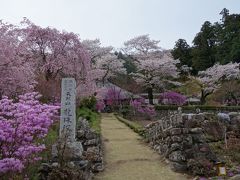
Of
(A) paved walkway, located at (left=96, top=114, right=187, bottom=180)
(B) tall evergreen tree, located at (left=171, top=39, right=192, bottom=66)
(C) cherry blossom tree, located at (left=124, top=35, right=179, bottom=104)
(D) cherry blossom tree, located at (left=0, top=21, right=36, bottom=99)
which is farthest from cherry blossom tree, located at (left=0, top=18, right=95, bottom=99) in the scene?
(B) tall evergreen tree, located at (left=171, top=39, right=192, bottom=66)

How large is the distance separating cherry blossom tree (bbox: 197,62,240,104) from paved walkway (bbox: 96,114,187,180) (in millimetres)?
25757

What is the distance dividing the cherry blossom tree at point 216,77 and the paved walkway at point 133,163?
25757mm

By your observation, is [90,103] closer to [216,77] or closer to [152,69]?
[152,69]

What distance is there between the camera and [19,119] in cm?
606

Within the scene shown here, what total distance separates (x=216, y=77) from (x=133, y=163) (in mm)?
30456

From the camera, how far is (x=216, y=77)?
3881 cm

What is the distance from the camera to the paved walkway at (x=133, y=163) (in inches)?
349

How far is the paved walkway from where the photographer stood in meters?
8.88

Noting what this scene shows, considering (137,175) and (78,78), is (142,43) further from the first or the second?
(137,175)

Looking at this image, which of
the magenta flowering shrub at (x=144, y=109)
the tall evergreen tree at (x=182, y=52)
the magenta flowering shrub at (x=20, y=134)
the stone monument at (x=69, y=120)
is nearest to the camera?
the magenta flowering shrub at (x=20, y=134)

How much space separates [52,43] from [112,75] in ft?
79.3

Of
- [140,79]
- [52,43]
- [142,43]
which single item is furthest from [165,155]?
[142,43]

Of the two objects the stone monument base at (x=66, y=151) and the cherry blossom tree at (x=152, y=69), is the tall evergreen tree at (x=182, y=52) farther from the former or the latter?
the stone monument base at (x=66, y=151)

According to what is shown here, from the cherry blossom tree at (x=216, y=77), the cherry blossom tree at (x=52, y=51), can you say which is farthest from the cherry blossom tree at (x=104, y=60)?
the cherry blossom tree at (x=52, y=51)
